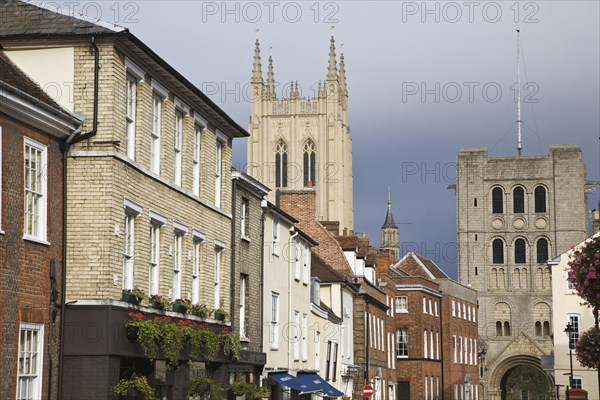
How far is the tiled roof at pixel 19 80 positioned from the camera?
19156mm

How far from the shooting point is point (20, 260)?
18.1m

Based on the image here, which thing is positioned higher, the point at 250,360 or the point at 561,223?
the point at 561,223

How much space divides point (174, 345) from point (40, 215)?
15.6 ft

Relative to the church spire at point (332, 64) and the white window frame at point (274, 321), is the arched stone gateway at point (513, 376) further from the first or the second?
the white window frame at point (274, 321)

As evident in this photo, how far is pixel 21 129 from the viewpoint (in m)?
18.4

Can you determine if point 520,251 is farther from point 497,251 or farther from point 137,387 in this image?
point 137,387

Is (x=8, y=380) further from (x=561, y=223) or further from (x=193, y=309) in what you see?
(x=561, y=223)

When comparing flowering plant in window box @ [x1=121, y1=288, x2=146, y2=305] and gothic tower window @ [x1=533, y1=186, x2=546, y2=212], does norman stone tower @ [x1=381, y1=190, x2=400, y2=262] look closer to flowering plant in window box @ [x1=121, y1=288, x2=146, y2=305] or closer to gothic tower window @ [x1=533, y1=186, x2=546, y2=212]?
gothic tower window @ [x1=533, y1=186, x2=546, y2=212]

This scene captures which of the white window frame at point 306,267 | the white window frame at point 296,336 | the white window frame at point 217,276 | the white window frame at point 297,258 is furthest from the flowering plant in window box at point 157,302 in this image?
the white window frame at point 306,267

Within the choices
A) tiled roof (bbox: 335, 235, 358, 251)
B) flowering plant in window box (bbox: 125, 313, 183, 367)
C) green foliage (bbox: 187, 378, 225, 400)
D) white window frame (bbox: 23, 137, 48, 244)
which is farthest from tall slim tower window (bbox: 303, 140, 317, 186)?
white window frame (bbox: 23, 137, 48, 244)

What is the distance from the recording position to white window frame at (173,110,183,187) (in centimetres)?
2441

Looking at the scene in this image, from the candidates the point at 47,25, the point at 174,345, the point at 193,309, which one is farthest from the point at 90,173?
the point at 193,309

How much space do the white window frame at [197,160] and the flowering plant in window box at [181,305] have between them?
9.59 ft

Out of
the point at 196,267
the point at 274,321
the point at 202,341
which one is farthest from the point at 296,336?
the point at 202,341
